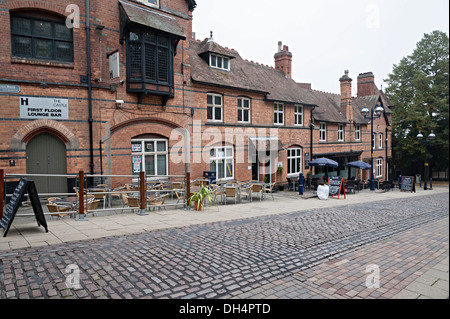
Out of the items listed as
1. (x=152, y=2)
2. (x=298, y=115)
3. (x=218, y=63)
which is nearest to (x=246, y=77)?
(x=218, y=63)

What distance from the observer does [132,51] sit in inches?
518

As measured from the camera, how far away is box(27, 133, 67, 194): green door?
37.5 ft

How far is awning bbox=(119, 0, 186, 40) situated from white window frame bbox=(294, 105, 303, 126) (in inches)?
444

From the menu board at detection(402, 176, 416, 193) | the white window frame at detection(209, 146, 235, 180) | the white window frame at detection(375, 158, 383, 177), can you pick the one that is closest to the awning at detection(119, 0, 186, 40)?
the white window frame at detection(209, 146, 235, 180)

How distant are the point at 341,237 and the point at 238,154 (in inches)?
426

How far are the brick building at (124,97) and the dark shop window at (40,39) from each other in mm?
35

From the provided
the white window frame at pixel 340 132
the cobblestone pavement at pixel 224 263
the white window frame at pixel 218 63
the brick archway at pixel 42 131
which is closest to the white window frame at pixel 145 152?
the brick archway at pixel 42 131

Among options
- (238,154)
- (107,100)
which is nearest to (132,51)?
(107,100)

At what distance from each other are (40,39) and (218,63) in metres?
9.61

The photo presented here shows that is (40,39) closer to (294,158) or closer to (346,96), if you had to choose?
(294,158)

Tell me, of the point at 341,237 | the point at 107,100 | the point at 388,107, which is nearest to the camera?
the point at 341,237

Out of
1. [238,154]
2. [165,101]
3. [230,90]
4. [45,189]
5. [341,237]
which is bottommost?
[341,237]

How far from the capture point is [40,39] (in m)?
11.5

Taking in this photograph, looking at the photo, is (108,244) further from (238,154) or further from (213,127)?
(238,154)
